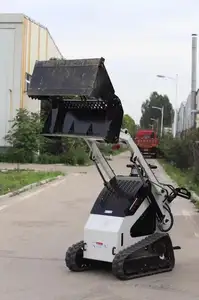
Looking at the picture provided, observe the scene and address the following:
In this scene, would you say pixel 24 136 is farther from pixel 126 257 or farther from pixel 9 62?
pixel 126 257

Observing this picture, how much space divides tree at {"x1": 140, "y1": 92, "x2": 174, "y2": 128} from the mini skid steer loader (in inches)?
4063

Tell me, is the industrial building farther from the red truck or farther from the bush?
the red truck

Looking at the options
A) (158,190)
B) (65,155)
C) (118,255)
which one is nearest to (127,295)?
(118,255)

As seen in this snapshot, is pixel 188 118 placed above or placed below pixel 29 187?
above

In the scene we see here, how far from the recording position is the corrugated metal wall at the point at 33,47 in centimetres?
3281

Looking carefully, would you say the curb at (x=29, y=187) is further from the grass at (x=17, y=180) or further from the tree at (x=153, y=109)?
the tree at (x=153, y=109)

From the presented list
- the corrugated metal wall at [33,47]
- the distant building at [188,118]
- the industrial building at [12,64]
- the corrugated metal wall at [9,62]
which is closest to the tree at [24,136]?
the industrial building at [12,64]

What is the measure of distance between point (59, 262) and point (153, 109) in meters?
111

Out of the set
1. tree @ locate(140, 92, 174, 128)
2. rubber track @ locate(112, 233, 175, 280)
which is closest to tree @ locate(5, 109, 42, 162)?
rubber track @ locate(112, 233, 175, 280)

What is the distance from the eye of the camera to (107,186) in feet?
23.3

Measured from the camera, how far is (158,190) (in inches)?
280

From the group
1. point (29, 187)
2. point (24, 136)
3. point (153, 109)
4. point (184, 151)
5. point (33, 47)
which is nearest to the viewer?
point (29, 187)

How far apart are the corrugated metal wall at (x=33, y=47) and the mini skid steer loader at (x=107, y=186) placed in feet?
85.8

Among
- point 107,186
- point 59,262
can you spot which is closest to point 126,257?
point 107,186
